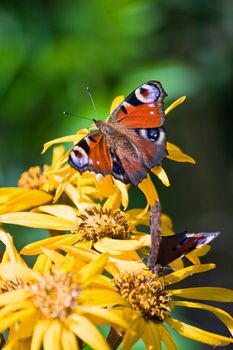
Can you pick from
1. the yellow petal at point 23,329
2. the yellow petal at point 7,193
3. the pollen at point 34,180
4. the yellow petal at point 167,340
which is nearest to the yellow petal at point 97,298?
the yellow petal at point 23,329

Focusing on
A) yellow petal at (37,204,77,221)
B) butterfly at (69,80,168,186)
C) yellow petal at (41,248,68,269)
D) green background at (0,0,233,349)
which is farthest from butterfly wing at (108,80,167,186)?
green background at (0,0,233,349)

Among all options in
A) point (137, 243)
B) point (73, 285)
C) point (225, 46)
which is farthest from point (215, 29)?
point (73, 285)

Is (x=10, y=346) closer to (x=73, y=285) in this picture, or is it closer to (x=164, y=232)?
(x=73, y=285)

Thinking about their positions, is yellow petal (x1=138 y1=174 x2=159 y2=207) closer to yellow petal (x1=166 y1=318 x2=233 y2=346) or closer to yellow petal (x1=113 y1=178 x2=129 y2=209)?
yellow petal (x1=113 y1=178 x2=129 y2=209)

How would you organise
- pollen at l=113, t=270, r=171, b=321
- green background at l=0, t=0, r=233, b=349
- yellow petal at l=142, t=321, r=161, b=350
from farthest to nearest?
1. green background at l=0, t=0, r=233, b=349
2. pollen at l=113, t=270, r=171, b=321
3. yellow petal at l=142, t=321, r=161, b=350

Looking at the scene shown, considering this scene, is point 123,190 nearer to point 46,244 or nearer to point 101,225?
point 101,225

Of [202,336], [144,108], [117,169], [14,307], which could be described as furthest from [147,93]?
[14,307]
